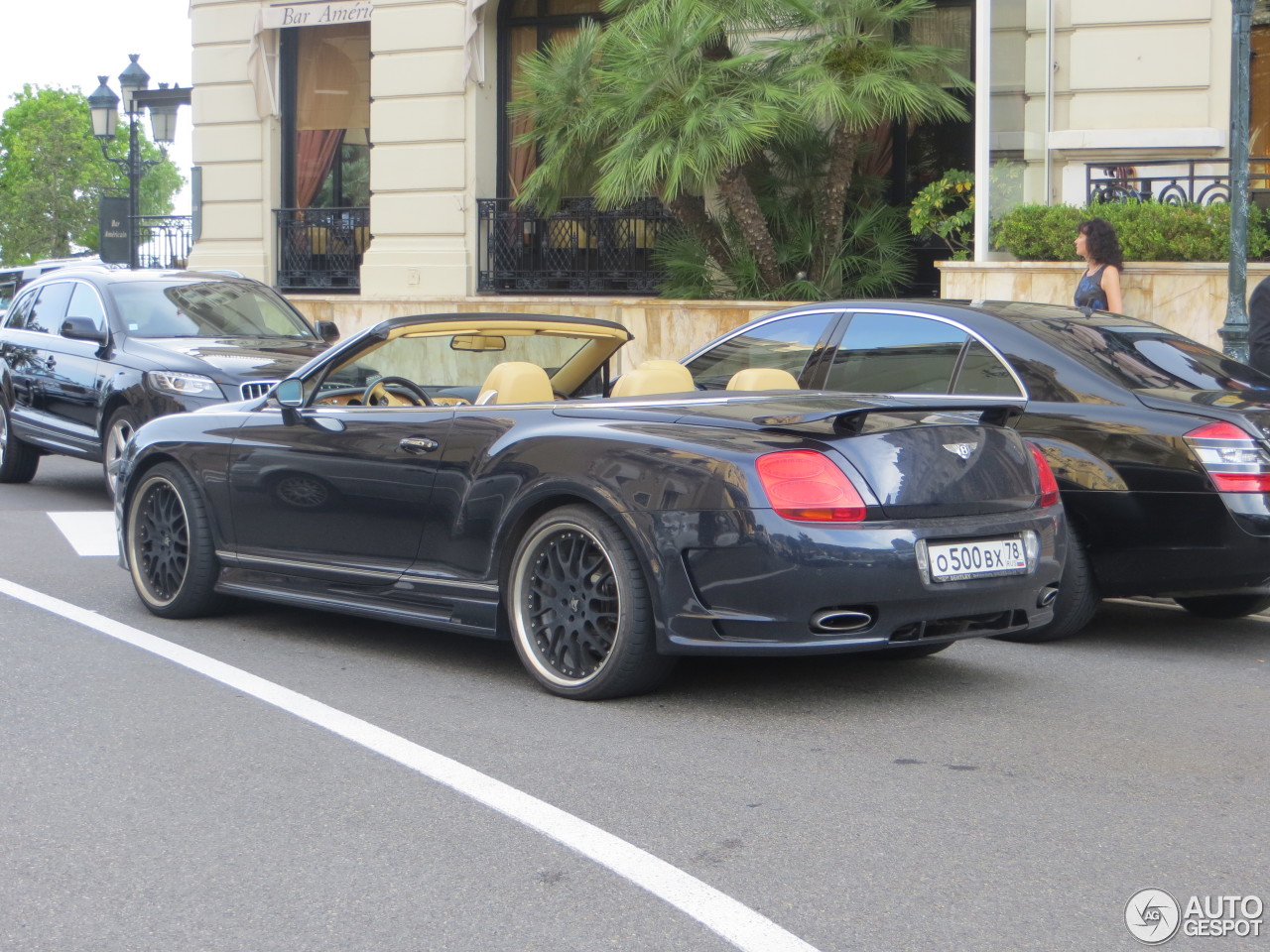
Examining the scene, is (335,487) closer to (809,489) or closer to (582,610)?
(582,610)

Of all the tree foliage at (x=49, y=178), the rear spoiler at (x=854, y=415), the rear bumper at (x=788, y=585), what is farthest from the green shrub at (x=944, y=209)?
the tree foliage at (x=49, y=178)

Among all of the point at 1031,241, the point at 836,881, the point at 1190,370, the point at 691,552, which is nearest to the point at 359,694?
the point at 691,552

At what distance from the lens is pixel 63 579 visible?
8.76 metres

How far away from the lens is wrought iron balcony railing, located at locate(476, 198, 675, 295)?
19.7 meters

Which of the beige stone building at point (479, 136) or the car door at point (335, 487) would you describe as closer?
the car door at point (335, 487)

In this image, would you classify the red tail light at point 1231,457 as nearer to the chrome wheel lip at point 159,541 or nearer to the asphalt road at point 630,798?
the asphalt road at point 630,798

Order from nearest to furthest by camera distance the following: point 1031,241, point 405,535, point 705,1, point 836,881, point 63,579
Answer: point 836,881 < point 405,535 < point 63,579 < point 1031,241 < point 705,1

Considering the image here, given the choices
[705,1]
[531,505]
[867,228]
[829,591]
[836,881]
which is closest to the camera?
[836,881]

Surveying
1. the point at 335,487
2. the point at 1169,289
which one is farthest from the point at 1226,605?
the point at 1169,289

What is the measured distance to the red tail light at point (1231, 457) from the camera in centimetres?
670

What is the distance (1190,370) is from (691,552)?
2950mm

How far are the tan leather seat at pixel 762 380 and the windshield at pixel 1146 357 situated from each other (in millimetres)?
1192

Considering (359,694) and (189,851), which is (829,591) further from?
(189,851)

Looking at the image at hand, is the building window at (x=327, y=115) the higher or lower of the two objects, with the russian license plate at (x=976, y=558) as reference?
higher
